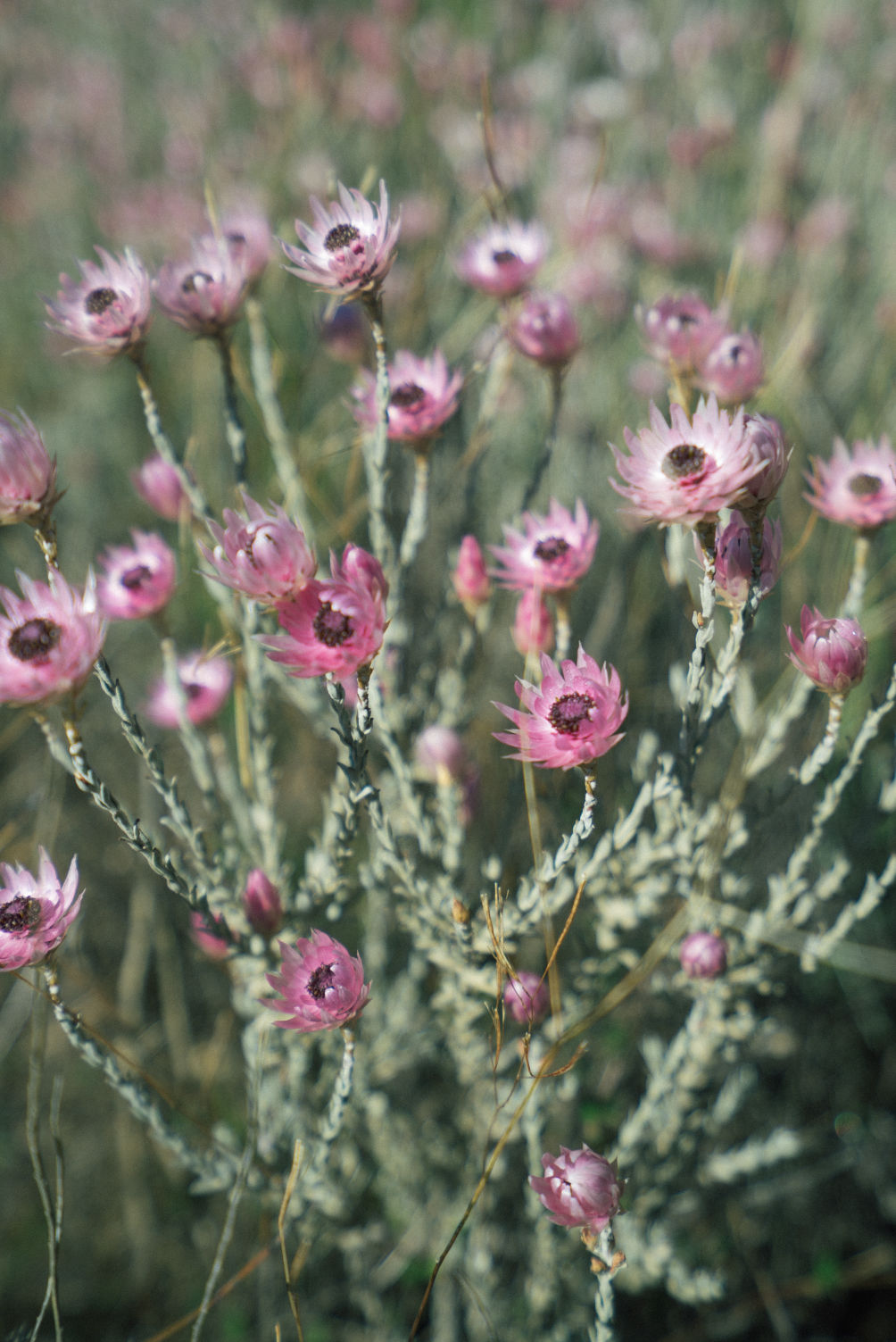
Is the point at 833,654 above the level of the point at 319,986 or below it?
above

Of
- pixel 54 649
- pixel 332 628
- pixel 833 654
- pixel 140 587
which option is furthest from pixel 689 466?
pixel 140 587

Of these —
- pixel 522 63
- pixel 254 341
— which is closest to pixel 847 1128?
pixel 254 341

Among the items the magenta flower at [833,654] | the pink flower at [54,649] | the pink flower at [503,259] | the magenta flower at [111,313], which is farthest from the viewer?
the pink flower at [503,259]

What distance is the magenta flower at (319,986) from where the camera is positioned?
→ 34.6 inches

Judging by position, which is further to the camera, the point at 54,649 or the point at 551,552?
the point at 551,552

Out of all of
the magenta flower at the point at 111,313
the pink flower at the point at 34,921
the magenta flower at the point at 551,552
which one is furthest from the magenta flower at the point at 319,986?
the magenta flower at the point at 111,313

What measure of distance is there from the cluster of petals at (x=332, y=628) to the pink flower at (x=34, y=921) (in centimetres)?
29

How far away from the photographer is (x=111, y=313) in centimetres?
108

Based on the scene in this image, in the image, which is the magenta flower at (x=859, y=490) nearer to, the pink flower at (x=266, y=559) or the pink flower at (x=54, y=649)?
the pink flower at (x=266, y=559)

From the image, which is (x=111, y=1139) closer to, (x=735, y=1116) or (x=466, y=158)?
(x=735, y=1116)

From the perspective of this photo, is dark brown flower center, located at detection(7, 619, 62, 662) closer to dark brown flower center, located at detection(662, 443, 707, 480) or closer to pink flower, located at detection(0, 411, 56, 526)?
pink flower, located at detection(0, 411, 56, 526)

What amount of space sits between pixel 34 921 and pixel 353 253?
0.79 metres

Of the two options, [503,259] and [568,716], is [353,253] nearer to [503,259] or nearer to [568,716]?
[503,259]

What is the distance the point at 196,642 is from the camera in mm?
2303
